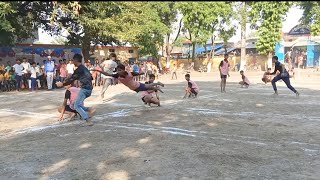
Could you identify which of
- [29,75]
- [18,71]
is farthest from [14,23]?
[29,75]

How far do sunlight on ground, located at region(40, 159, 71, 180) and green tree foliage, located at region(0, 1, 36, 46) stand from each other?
11959mm

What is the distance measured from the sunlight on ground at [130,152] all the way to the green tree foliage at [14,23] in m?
11.8

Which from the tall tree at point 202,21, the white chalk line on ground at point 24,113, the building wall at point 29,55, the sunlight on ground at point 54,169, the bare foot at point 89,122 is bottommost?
the sunlight on ground at point 54,169

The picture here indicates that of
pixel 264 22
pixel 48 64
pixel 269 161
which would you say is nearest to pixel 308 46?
pixel 264 22

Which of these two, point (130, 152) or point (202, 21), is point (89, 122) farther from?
point (202, 21)

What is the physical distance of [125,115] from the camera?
9859mm

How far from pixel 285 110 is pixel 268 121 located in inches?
77.2

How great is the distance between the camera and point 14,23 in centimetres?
1875

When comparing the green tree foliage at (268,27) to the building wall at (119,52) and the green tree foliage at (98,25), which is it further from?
the green tree foliage at (98,25)

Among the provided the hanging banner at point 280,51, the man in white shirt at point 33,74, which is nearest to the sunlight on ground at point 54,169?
the man in white shirt at point 33,74

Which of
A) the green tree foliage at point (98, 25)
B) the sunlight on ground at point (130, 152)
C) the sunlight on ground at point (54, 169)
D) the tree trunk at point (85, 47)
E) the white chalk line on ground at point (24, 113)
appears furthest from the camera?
the tree trunk at point (85, 47)

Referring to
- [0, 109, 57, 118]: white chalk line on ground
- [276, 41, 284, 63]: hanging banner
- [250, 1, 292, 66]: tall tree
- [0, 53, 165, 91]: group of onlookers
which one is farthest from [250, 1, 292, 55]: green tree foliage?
[0, 109, 57, 118]: white chalk line on ground

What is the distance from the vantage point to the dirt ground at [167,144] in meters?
5.13

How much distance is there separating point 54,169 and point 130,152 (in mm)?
1253
